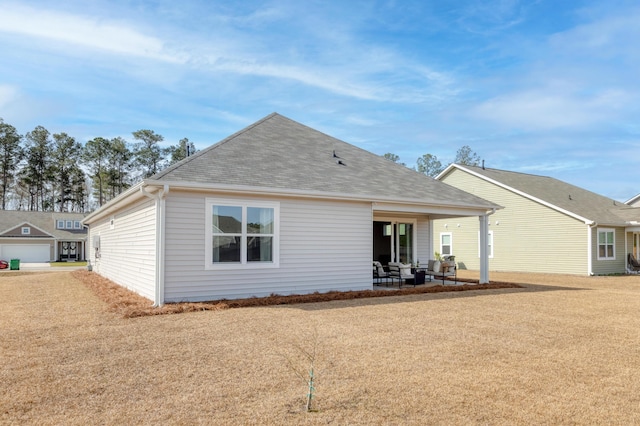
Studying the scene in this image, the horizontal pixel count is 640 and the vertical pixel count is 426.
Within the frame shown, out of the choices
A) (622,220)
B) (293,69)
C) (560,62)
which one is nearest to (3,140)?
(293,69)

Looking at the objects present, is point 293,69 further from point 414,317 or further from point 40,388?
point 40,388

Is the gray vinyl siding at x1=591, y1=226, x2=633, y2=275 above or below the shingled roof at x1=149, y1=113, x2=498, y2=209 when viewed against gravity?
below

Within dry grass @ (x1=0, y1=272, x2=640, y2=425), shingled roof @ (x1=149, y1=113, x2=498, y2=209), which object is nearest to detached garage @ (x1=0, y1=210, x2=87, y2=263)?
shingled roof @ (x1=149, y1=113, x2=498, y2=209)

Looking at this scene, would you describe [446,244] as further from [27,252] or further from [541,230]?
[27,252]

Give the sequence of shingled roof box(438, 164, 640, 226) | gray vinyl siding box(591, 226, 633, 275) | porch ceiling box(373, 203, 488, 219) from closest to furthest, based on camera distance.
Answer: porch ceiling box(373, 203, 488, 219) < gray vinyl siding box(591, 226, 633, 275) < shingled roof box(438, 164, 640, 226)

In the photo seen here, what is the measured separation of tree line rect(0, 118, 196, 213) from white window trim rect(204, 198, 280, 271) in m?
41.7

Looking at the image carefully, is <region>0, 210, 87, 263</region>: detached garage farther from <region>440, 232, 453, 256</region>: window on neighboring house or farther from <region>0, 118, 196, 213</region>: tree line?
<region>440, 232, 453, 256</region>: window on neighboring house

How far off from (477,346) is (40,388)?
208 inches

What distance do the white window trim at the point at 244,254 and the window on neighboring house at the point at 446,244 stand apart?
1701 centimetres

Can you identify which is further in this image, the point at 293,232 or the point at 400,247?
the point at 400,247

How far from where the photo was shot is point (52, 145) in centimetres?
4928

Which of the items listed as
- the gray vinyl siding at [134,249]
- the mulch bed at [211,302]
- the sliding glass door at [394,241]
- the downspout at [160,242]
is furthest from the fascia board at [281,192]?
the sliding glass door at [394,241]

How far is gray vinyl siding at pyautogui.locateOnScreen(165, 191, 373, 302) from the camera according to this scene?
361 inches

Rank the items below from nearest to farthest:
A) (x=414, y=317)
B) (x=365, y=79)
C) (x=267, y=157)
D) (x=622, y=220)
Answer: (x=414, y=317) < (x=267, y=157) < (x=365, y=79) < (x=622, y=220)
